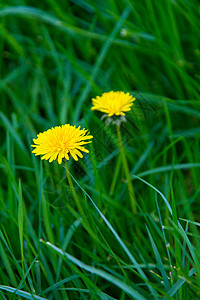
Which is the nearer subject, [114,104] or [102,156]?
[114,104]

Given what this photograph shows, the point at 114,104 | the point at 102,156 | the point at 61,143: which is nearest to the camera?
the point at 61,143

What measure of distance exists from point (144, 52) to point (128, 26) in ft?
0.40

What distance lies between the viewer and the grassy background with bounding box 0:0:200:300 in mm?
745

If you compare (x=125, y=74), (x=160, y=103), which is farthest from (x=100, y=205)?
(x=125, y=74)

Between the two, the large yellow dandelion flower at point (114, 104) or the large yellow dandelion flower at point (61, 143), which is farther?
the large yellow dandelion flower at point (114, 104)

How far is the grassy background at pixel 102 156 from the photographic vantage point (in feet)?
2.44

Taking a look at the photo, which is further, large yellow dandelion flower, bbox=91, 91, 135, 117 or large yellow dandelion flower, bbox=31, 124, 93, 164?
large yellow dandelion flower, bbox=91, 91, 135, 117

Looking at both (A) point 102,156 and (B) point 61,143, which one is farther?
(A) point 102,156

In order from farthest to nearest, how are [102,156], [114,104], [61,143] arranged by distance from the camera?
[102,156] → [114,104] → [61,143]

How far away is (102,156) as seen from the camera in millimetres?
910

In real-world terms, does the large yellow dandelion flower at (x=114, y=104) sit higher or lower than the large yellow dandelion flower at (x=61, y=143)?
higher

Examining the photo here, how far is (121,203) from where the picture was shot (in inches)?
38.3

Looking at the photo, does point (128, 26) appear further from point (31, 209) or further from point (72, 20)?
point (31, 209)

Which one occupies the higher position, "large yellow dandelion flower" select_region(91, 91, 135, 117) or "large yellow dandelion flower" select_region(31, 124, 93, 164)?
"large yellow dandelion flower" select_region(91, 91, 135, 117)
